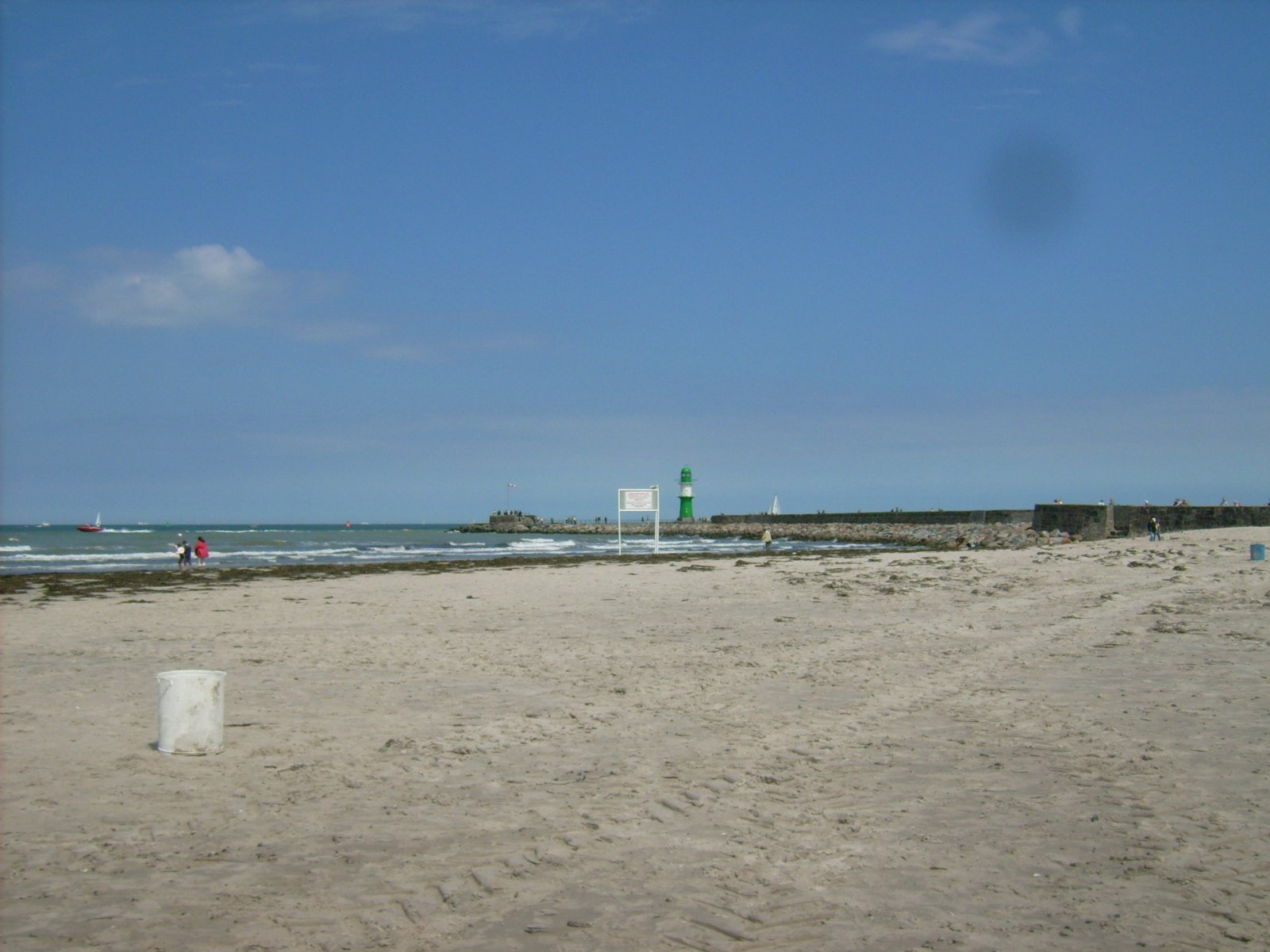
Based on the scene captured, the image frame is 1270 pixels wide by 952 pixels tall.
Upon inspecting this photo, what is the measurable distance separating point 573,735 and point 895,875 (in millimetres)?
3332

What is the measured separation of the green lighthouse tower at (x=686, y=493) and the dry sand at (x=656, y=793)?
253ft

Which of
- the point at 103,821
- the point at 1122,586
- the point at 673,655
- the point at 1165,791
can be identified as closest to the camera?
the point at 103,821

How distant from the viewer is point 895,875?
486 cm

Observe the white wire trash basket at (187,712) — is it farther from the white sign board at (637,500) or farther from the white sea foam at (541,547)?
the white sea foam at (541,547)

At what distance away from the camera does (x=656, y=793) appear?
20.4ft

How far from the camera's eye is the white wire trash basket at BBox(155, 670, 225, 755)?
271 inches

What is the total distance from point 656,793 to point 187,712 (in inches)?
126

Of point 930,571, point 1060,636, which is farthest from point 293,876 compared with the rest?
point 930,571

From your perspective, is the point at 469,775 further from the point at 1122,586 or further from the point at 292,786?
the point at 1122,586

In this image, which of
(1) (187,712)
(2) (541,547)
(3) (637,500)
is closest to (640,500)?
(3) (637,500)

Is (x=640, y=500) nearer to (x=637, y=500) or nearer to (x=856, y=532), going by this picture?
(x=637, y=500)

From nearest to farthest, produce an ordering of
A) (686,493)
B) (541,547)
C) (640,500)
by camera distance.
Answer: (640,500)
(541,547)
(686,493)

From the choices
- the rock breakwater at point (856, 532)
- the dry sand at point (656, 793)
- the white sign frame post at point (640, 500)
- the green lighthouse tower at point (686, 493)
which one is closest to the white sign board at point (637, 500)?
the white sign frame post at point (640, 500)

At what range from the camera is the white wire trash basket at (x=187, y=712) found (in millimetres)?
6879
